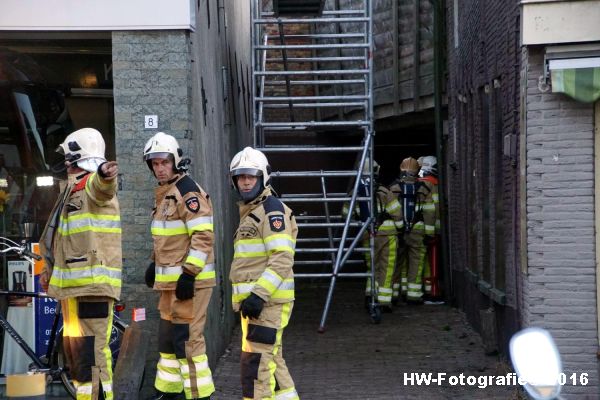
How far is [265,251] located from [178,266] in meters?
0.85

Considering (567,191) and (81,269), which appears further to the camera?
(567,191)

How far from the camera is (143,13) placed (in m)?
8.52

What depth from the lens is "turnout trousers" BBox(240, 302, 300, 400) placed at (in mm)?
6926

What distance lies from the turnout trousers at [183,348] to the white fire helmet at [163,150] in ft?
3.00

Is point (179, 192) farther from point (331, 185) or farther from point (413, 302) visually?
point (331, 185)

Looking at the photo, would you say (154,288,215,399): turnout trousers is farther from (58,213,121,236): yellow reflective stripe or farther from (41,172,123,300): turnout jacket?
(58,213,121,236): yellow reflective stripe

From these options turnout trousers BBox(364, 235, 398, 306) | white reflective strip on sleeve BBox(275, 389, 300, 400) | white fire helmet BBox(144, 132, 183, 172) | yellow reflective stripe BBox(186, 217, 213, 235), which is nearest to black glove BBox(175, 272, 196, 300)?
yellow reflective stripe BBox(186, 217, 213, 235)

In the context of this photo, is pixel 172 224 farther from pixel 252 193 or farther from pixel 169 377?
pixel 169 377

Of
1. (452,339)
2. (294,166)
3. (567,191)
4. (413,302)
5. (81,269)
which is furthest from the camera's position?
(294,166)

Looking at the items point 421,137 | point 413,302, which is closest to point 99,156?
point 413,302

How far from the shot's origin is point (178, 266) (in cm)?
767

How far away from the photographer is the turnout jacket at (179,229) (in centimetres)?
760

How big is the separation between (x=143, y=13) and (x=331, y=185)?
977 centimetres

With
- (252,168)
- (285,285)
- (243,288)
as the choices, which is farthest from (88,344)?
(252,168)
